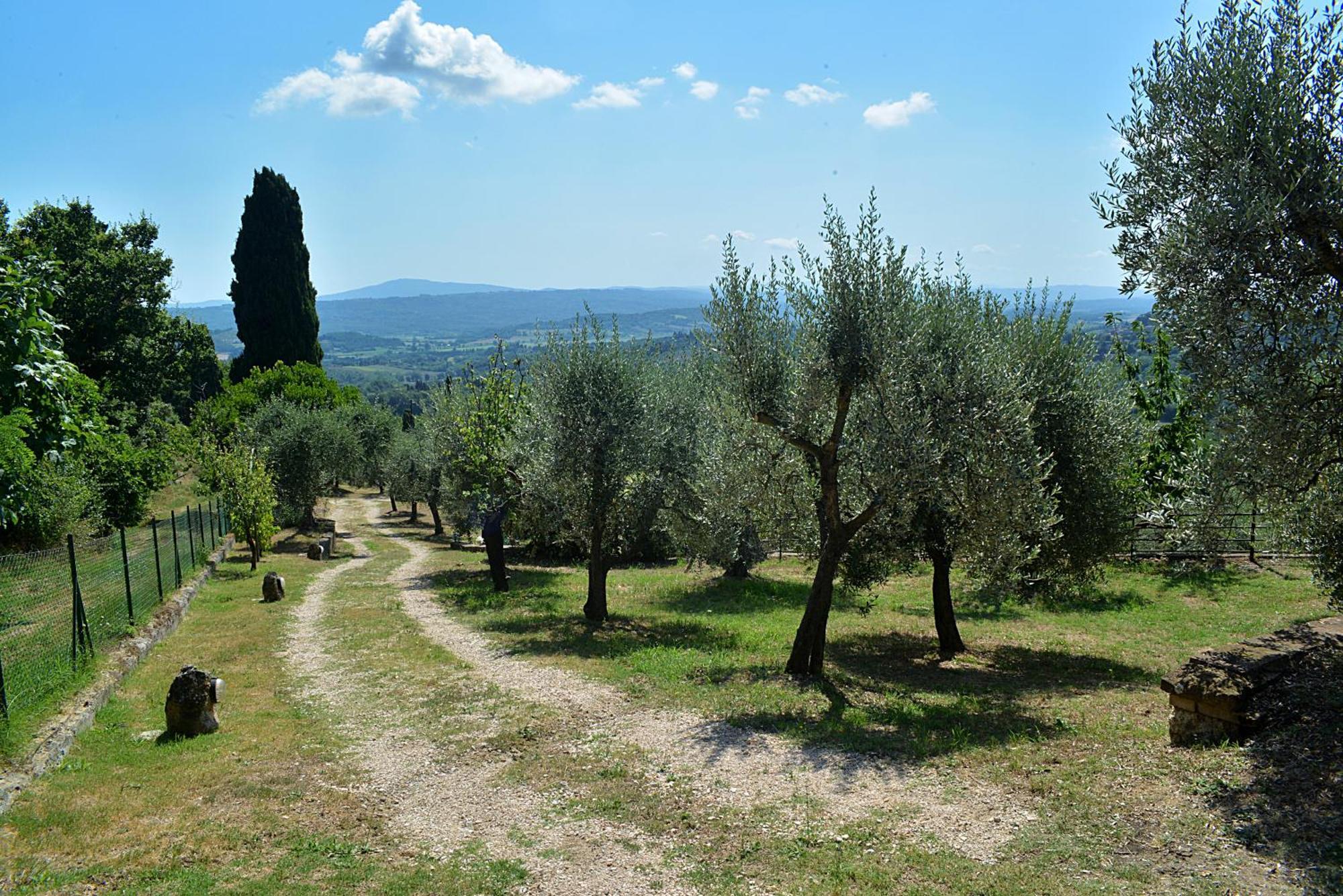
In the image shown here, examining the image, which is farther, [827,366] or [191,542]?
[191,542]

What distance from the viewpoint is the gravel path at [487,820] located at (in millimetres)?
7719

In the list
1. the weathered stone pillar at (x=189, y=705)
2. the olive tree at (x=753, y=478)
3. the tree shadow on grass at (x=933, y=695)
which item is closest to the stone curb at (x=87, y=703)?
the weathered stone pillar at (x=189, y=705)

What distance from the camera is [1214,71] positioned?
955 centimetres

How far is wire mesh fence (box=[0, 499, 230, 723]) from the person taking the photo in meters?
10.9

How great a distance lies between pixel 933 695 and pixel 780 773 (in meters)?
5.03

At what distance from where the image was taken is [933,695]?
552 inches

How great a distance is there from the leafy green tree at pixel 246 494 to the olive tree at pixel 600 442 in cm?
1503

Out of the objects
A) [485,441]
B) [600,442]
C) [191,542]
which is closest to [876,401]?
[600,442]

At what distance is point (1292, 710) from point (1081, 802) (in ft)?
10.1

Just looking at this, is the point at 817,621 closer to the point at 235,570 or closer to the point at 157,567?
the point at 157,567

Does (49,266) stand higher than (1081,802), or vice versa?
(49,266)

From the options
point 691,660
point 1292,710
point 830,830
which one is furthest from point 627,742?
point 1292,710

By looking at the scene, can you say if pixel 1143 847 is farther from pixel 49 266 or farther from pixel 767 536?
pixel 49 266

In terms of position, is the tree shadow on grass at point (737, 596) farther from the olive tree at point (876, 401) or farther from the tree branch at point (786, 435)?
the tree branch at point (786, 435)
